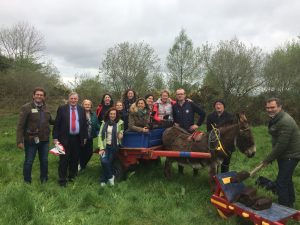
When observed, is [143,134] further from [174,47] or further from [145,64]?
[174,47]

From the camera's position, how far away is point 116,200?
5988 millimetres

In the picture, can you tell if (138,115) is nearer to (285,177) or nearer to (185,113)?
(185,113)

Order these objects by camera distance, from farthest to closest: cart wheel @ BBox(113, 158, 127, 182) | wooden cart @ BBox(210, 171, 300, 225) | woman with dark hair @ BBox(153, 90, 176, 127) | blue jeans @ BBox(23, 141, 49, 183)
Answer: woman with dark hair @ BBox(153, 90, 176, 127)
cart wheel @ BBox(113, 158, 127, 182)
blue jeans @ BBox(23, 141, 49, 183)
wooden cart @ BBox(210, 171, 300, 225)

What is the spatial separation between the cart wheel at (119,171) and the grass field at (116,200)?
18 cm

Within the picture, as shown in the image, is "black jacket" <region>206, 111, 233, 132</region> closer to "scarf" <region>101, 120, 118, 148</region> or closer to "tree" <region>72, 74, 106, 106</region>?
"scarf" <region>101, 120, 118, 148</region>

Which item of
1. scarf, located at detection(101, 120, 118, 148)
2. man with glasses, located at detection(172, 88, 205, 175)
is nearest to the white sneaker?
scarf, located at detection(101, 120, 118, 148)

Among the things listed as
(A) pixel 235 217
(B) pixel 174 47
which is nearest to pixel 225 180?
(A) pixel 235 217

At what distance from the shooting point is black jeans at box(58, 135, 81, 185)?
7.00 meters

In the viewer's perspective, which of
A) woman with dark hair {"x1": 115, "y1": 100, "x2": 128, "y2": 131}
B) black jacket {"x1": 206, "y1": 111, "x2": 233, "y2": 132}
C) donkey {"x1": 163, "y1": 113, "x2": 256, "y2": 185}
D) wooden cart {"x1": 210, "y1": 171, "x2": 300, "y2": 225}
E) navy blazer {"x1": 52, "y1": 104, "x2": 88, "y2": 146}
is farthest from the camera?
woman with dark hair {"x1": 115, "y1": 100, "x2": 128, "y2": 131}

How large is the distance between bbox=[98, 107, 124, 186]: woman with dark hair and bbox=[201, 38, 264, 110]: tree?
51.6ft

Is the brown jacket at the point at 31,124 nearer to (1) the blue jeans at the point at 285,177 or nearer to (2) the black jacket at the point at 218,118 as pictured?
(2) the black jacket at the point at 218,118

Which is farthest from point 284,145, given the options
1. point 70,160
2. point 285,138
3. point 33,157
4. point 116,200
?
point 33,157

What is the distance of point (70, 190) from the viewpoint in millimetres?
6309

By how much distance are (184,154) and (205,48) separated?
64.0 feet
